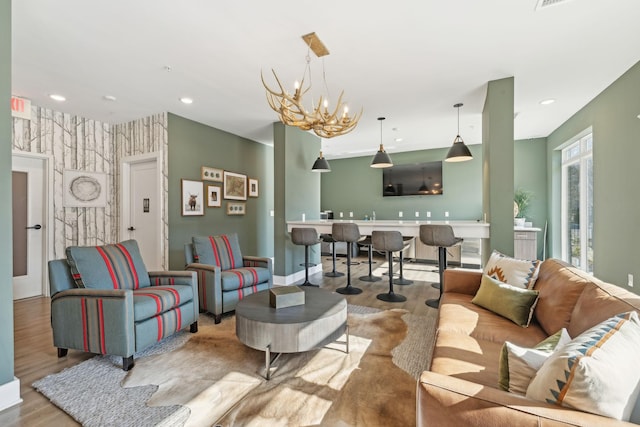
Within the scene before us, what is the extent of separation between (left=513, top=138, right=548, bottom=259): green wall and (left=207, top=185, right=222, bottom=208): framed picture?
6.01 metres

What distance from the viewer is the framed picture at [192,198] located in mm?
4520

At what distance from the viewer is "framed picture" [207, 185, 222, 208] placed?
4.94 meters

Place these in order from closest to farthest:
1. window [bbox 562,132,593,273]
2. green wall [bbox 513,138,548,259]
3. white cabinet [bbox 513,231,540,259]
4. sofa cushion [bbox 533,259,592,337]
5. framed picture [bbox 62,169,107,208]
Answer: sofa cushion [bbox 533,259,592,337] → framed picture [bbox 62,169,107,208] → window [bbox 562,132,593,273] → white cabinet [bbox 513,231,540,259] → green wall [bbox 513,138,548,259]

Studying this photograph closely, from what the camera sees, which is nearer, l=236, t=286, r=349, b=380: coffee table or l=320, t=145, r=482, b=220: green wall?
l=236, t=286, r=349, b=380: coffee table

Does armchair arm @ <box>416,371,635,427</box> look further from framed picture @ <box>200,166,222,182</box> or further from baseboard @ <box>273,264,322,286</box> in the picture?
framed picture @ <box>200,166,222,182</box>

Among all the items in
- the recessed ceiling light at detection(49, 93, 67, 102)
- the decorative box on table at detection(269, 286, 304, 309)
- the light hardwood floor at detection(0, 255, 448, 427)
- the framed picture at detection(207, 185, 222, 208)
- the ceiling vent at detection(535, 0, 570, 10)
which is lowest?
the light hardwood floor at detection(0, 255, 448, 427)

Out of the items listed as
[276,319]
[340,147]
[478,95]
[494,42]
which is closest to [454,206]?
[340,147]

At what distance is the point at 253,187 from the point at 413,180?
12.8ft

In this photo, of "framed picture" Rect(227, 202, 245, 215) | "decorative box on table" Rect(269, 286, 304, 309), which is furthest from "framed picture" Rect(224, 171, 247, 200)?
"decorative box on table" Rect(269, 286, 304, 309)

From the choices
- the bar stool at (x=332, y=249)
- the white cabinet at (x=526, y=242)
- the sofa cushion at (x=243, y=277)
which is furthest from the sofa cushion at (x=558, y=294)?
the white cabinet at (x=526, y=242)

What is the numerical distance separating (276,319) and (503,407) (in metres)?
1.52

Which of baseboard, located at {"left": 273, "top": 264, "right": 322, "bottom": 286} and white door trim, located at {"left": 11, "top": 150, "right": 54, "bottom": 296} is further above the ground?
white door trim, located at {"left": 11, "top": 150, "right": 54, "bottom": 296}

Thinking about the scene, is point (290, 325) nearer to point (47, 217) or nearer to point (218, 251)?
point (218, 251)

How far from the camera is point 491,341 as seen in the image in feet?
5.65
